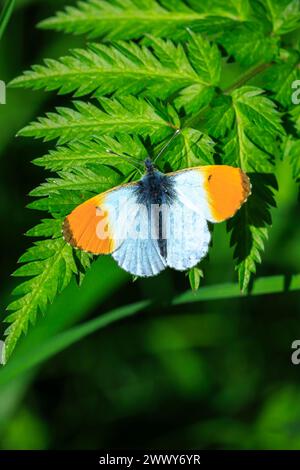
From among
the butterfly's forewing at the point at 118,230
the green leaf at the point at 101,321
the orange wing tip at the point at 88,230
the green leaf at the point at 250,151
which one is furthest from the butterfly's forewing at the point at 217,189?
the green leaf at the point at 101,321

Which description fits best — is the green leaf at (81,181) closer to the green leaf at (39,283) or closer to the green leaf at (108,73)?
the green leaf at (39,283)

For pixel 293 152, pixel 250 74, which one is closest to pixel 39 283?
pixel 293 152

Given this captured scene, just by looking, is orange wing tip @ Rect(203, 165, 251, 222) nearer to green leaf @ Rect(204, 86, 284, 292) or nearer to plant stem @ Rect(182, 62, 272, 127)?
green leaf @ Rect(204, 86, 284, 292)

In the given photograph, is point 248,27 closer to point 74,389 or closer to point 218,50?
point 218,50

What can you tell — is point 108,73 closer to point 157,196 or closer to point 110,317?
point 157,196

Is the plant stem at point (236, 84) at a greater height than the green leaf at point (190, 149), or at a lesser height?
greater

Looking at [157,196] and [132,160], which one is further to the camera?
[157,196]

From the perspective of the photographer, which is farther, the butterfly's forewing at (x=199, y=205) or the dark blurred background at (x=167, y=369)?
the dark blurred background at (x=167, y=369)
